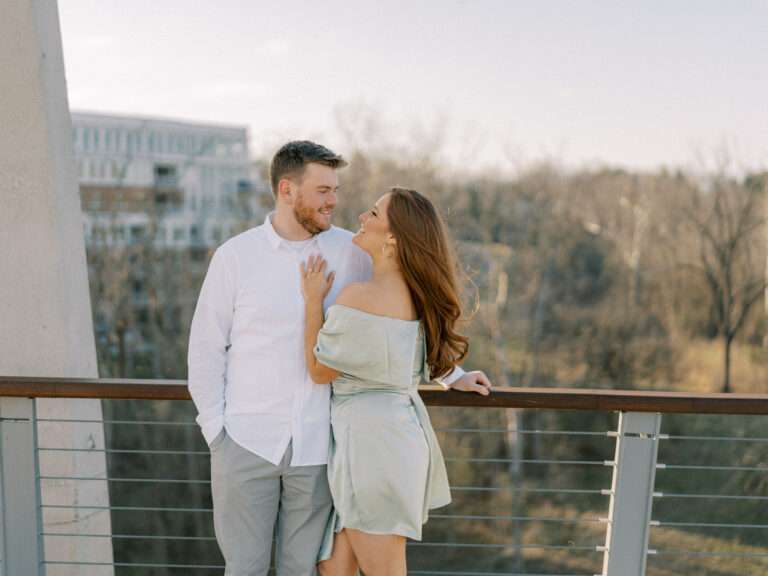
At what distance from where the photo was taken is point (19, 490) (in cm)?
284

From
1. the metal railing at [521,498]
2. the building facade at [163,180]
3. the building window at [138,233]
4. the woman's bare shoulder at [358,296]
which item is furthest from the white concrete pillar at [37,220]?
the building window at [138,233]

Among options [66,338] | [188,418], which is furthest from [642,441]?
[188,418]

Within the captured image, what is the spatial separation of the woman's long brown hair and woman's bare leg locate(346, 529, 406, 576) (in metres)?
0.58

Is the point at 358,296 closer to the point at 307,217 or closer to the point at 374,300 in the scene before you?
the point at 374,300

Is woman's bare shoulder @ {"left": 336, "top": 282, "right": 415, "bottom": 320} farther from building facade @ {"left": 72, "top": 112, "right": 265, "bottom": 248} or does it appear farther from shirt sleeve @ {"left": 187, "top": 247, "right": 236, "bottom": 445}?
building facade @ {"left": 72, "top": 112, "right": 265, "bottom": 248}

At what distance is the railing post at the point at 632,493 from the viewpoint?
2.77 meters

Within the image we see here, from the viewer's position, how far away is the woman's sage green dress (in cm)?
236

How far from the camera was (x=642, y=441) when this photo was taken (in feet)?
9.10

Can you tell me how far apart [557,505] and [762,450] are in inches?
149

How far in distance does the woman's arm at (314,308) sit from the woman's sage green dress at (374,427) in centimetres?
5

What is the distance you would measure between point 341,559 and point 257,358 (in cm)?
60

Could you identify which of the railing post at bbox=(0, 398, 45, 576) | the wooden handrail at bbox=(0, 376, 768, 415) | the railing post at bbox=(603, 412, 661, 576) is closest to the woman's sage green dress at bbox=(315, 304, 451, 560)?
the wooden handrail at bbox=(0, 376, 768, 415)

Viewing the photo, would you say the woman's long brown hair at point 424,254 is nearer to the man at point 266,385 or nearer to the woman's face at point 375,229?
the woman's face at point 375,229

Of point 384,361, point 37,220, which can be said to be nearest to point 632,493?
point 384,361
